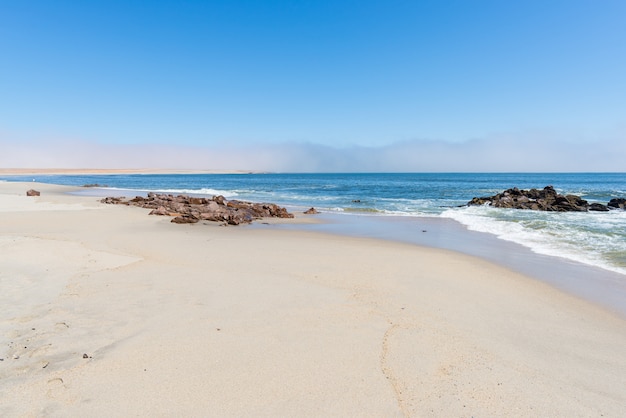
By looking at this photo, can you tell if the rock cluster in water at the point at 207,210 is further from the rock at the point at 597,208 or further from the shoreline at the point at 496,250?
the rock at the point at 597,208

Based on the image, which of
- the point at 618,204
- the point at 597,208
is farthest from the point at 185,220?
the point at 618,204

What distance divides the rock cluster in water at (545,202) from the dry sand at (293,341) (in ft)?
63.0

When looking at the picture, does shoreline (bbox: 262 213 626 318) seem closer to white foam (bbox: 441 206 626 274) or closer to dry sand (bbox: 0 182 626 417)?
white foam (bbox: 441 206 626 274)

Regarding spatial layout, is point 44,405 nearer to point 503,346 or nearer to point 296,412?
point 296,412

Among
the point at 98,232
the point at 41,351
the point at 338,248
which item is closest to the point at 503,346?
the point at 41,351

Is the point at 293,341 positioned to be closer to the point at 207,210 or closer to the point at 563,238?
the point at 563,238

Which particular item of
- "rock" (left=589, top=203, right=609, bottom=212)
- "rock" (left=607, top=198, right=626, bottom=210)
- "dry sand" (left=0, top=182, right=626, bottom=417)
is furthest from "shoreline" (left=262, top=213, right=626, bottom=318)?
"rock" (left=607, top=198, right=626, bottom=210)

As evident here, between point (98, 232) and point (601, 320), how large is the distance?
12.5 metres

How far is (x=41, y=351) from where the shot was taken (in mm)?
3658

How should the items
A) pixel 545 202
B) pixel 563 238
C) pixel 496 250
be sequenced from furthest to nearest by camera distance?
pixel 545 202
pixel 563 238
pixel 496 250

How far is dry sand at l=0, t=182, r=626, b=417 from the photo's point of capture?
3.04 m

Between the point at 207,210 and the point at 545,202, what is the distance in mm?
22162

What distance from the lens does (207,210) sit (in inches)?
620

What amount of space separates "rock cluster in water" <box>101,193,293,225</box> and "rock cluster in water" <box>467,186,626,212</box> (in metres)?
16.6
